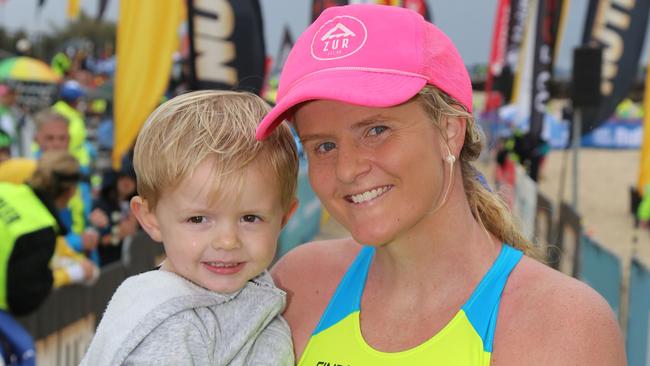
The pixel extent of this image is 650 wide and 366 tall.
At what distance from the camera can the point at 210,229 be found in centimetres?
166

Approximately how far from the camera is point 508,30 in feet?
60.5

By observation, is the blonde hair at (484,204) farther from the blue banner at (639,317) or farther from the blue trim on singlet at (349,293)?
the blue banner at (639,317)

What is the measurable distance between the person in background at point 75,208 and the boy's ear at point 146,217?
12.2ft

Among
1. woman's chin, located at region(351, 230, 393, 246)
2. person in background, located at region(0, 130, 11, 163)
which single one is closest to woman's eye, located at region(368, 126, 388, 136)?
woman's chin, located at region(351, 230, 393, 246)

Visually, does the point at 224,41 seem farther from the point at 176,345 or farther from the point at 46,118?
the point at 176,345

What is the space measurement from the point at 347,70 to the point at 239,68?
16.0 ft

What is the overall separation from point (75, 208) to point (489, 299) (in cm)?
474

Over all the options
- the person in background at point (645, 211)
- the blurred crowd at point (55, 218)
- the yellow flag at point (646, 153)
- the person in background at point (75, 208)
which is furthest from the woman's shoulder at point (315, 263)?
the person in background at point (645, 211)

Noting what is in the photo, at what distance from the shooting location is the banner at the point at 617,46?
962cm

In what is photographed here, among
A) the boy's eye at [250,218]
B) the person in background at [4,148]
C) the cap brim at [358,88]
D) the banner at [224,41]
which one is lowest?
the person in background at [4,148]

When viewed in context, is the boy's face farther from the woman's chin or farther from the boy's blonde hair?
the woman's chin

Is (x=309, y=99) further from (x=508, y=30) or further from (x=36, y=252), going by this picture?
(x=508, y=30)

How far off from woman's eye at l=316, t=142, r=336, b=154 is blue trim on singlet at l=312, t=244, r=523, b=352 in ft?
1.30

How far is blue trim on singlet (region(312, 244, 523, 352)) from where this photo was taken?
1.47m
